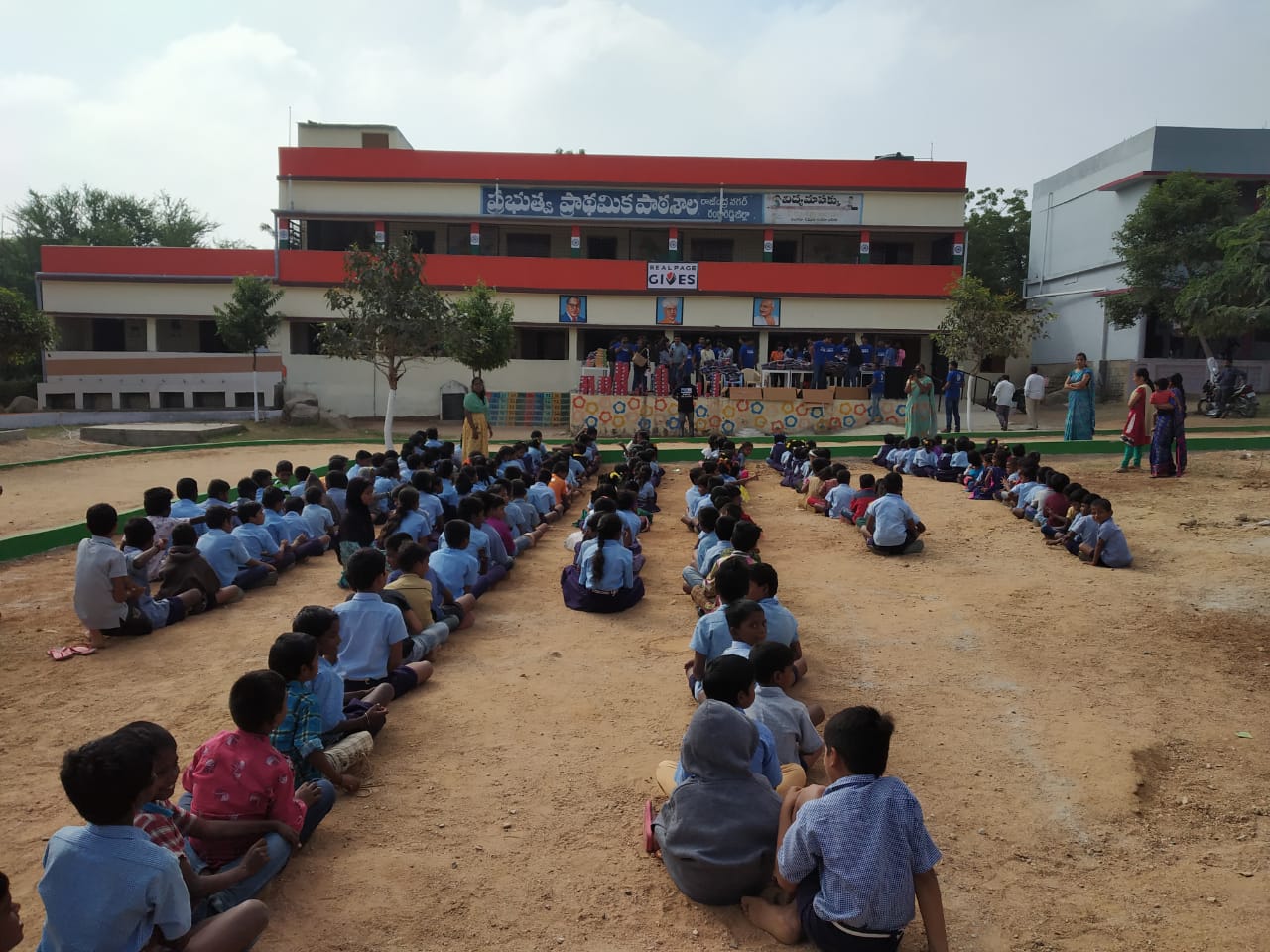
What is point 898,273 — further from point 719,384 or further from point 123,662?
point 123,662

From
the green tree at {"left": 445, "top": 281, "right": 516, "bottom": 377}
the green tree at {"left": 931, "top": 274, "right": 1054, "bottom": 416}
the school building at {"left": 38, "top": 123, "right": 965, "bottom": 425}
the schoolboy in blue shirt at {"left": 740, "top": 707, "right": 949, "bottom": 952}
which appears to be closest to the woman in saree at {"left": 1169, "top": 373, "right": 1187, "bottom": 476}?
the green tree at {"left": 931, "top": 274, "right": 1054, "bottom": 416}

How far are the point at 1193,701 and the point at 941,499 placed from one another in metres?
7.24

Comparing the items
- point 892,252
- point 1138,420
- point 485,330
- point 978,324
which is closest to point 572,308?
point 485,330

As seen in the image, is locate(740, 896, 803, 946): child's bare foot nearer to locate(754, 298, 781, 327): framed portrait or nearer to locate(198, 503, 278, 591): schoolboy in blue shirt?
locate(198, 503, 278, 591): schoolboy in blue shirt

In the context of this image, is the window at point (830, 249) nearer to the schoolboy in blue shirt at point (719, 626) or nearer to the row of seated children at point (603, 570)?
the row of seated children at point (603, 570)

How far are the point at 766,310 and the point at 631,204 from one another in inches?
→ 223

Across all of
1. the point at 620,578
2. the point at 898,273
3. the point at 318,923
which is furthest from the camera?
the point at 898,273

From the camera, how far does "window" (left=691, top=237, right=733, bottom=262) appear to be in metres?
31.6

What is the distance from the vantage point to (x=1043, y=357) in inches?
1217

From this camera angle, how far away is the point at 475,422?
15680 mm

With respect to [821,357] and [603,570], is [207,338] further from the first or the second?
[603,570]

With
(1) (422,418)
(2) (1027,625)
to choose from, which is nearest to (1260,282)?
(2) (1027,625)

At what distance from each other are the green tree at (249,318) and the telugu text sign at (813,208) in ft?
51.9

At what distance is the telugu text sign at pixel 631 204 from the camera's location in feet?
96.9
